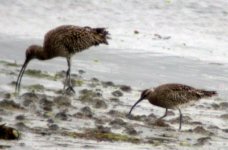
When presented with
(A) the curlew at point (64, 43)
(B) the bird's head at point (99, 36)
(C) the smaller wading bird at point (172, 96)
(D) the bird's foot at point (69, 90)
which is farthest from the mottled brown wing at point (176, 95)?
(B) the bird's head at point (99, 36)

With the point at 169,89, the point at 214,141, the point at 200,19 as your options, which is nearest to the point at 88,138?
the point at 214,141

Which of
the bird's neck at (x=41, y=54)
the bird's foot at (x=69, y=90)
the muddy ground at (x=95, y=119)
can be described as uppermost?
the bird's neck at (x=41, y=54)

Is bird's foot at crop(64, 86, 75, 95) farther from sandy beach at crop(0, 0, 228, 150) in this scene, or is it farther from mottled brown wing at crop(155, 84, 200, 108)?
mottled brown wing at crop(155, 84, 200, 108)

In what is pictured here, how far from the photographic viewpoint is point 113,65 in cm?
1634

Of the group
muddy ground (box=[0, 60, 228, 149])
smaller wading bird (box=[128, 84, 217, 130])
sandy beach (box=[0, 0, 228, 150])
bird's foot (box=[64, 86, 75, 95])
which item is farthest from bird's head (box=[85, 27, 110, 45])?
smaller wading bird (box=[128, 84, 217, 130])

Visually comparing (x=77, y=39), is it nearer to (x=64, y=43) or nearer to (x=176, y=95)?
(x=64, y=43)

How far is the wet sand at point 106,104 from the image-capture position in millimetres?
10539

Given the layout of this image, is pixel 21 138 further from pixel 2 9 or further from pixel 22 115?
pixel 2 9

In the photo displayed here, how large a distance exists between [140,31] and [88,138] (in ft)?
30.3

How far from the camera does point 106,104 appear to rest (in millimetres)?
12727

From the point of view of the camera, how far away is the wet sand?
34.6 ft

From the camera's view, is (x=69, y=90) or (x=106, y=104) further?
(x=69, y=90)

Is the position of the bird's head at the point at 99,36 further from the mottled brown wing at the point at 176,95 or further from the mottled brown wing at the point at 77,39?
the mottled brown wing at the point at 176,95

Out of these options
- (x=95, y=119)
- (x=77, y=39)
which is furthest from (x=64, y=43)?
(x=95, y=119)
